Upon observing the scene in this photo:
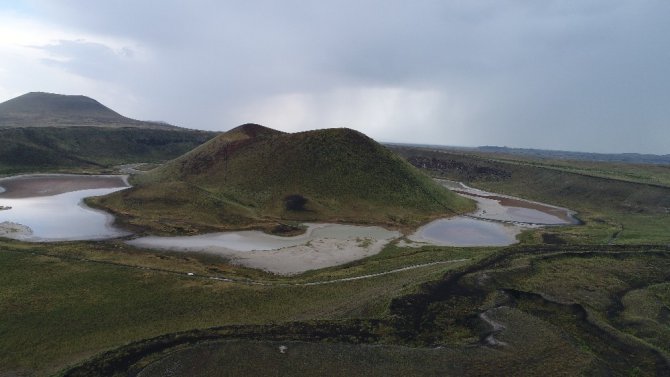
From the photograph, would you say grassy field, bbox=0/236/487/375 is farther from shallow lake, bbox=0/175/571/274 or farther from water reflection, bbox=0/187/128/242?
water reflection, bbox=0/187/128/242

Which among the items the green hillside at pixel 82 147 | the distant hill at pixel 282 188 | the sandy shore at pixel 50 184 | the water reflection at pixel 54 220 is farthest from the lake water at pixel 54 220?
the green hillside at pixel 82 147

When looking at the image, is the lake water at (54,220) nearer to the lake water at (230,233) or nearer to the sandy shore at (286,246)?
the lake water at (230,233)

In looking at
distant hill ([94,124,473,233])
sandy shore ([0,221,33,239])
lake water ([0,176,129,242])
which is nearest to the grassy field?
sandy shore ([0,221,33,239])

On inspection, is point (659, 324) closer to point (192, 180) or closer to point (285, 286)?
point (285, 286)

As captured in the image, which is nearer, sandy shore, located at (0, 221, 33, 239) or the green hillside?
sandy shore, located at (0, 221, 33, 239)

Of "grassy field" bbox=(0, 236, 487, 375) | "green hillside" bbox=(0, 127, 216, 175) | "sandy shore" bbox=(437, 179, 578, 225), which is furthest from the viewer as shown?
"green hillside" bbox=(0, 127, 216, 175)

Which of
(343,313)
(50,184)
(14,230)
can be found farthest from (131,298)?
(50,184)

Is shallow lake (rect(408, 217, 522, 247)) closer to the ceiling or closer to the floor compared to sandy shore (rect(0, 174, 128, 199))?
closer to the floor

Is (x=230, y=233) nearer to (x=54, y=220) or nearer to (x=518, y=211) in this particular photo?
(x=54, y=220)
